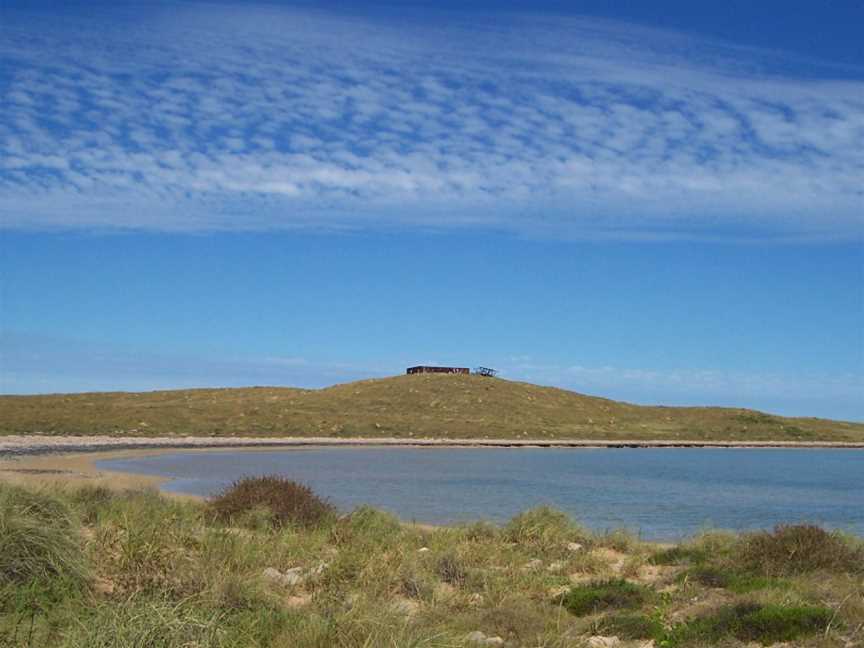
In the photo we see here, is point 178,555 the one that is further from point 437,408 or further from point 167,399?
point 167,399

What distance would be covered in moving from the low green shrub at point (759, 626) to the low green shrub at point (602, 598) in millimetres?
1127

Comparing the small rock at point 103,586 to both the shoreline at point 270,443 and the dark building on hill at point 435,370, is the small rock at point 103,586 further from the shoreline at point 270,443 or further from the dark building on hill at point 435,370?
the dark building on hill at point 435,370

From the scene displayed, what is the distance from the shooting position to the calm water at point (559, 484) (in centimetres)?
2548

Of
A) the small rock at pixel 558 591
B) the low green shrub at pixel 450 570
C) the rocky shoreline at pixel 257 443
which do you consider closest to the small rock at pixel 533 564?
the small rock at pixel 558 591

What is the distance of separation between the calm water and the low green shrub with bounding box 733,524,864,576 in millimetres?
6902

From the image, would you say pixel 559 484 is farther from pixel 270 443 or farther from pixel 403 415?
pixel 403 415

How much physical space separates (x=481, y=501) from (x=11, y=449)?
87.4 ft

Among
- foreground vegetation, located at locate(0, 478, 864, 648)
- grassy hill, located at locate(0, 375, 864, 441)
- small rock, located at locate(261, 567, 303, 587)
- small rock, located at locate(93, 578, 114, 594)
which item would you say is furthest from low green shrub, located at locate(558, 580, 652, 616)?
grassy hill, located at locate(0, 375, 864, 441)

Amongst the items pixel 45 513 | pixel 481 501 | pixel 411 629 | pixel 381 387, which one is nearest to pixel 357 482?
pixel 481 501

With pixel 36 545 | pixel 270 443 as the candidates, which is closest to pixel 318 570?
pixel 36 545

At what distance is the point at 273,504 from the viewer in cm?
1656

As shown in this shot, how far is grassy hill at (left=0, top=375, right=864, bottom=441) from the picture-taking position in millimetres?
74062

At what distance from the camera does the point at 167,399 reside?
109 m

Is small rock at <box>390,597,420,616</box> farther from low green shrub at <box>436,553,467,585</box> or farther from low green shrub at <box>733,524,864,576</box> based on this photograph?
low green shrub at <box>733,524,864,576</box>
